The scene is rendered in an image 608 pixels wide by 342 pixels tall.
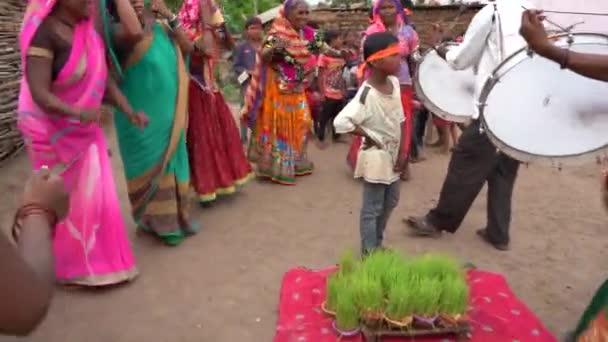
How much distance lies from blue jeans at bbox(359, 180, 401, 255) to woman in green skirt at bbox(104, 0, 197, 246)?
A: 142 centimetres

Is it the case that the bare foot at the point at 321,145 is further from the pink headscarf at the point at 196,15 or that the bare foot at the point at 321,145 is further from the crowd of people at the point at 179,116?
the pink headscarf at the point at 196,15

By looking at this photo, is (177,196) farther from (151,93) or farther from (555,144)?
(555,144)

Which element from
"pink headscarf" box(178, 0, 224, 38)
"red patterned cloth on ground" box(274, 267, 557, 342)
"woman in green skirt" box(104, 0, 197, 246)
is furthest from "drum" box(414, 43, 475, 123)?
"woman in green skirt" box(104, 0, 197, 246)

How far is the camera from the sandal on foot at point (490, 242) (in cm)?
411

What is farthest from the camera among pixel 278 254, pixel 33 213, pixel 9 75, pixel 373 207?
pixel 9 75

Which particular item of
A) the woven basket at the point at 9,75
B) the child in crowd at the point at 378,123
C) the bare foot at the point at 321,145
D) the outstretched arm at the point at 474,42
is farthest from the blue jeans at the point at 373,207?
the woven basket at the point at 9,75

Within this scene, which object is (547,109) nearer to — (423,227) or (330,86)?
(423,227)

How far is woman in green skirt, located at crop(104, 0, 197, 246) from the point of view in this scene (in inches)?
147

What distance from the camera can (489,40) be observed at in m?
3.77

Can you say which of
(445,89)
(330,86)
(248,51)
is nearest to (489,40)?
(445,89)

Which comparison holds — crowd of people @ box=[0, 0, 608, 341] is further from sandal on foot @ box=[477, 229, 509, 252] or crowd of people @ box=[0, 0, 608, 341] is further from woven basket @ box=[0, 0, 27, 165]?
woven basket @ box=[0, 0, 27, 165]

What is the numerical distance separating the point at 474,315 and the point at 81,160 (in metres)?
2.38

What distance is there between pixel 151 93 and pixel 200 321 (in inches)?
62.6

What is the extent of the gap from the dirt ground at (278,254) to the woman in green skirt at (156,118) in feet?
1.03
